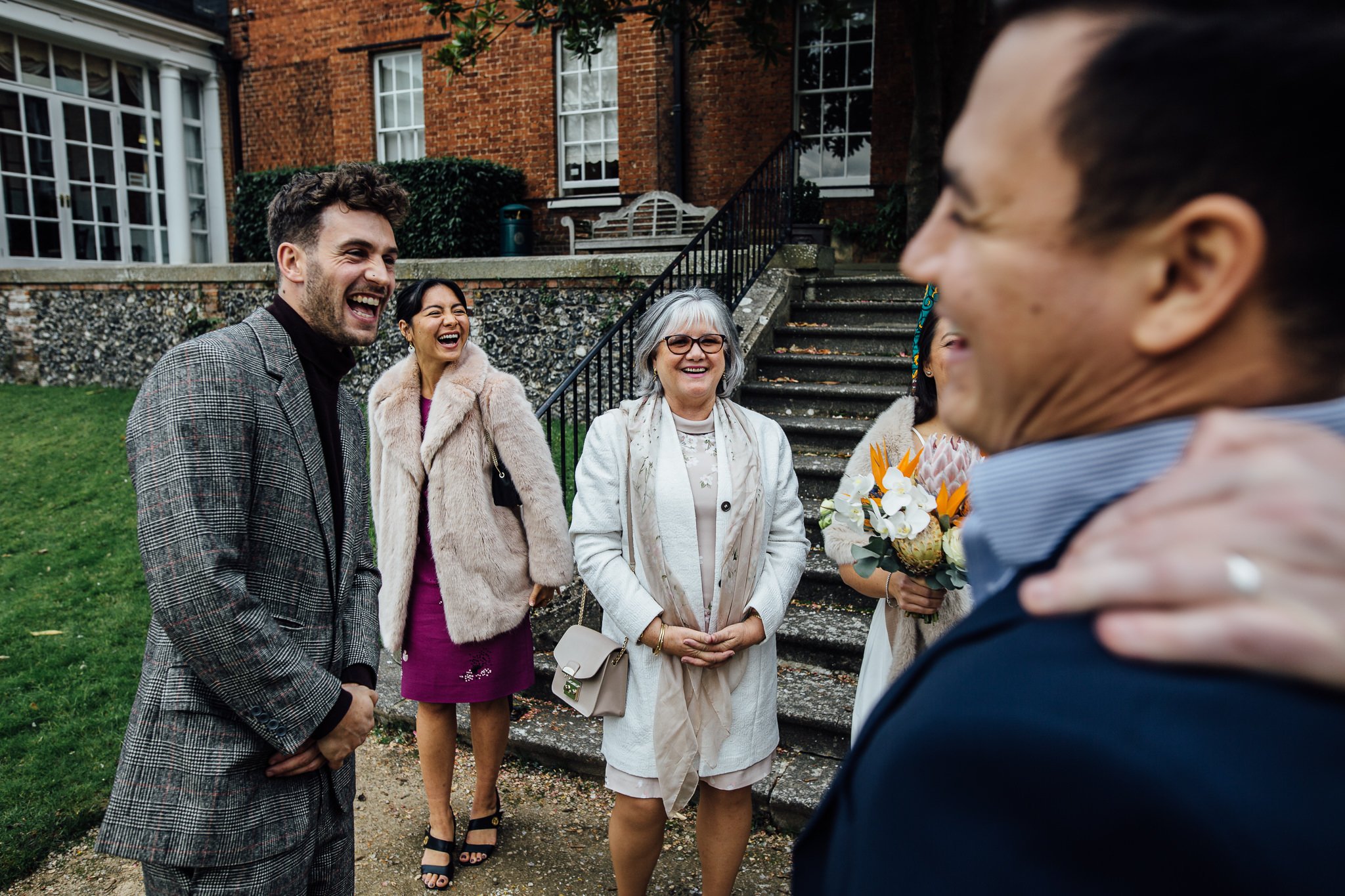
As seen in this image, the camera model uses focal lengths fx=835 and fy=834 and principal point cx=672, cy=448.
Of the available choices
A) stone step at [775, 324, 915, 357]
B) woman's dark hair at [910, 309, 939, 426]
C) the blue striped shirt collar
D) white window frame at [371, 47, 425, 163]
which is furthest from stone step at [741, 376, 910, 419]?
white window frame at [371, 47, 425, 163]

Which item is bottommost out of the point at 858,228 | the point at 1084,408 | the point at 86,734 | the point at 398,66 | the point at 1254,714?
the point at 86,734

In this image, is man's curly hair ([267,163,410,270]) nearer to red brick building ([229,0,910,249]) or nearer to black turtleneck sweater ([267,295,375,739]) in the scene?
black turtleneck sweater ([267,295,375,739])

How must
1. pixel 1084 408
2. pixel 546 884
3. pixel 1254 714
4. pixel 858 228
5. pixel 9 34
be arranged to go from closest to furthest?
pixel 1254 714 < pixel 1084 408 < pixel 546 884 < pixel 858 228 < pixel 9 34

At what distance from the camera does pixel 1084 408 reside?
0.68m

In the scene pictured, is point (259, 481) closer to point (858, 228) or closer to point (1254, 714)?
point (1254, 714)

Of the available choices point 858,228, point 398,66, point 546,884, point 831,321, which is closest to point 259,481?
point 546,884

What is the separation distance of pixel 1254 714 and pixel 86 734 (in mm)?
4888

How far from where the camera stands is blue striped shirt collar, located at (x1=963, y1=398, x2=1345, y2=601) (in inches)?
24.3

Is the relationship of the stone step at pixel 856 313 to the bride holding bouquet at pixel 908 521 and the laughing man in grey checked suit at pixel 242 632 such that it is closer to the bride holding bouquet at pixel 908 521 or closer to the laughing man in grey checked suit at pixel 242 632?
the bride holding bouquet at pixel 908 521

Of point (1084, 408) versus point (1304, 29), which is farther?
point (1084, 408)

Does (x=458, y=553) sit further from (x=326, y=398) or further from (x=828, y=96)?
(x=828, y=96)

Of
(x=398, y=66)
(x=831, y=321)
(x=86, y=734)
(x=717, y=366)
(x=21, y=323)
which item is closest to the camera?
(x=717, y=366)

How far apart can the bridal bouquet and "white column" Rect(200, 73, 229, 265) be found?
16.3 m

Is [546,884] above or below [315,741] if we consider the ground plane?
below
